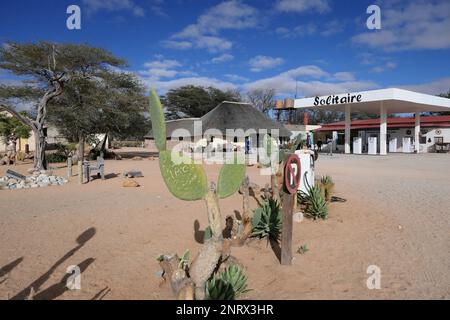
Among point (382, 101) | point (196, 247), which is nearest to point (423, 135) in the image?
point (382, 101)

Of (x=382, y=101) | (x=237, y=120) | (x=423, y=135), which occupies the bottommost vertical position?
(x=423, y=135)

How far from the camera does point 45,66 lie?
18.3 metres

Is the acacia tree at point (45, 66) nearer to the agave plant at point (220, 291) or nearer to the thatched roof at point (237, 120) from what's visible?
the thatched roof at point (237, 120)

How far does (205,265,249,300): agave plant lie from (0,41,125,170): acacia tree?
1448 cm

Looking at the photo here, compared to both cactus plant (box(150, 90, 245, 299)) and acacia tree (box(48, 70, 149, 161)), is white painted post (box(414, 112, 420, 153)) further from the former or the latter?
cactus plant (box(150, 90, 245, 299))

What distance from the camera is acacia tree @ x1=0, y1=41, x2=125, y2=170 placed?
15820 mm

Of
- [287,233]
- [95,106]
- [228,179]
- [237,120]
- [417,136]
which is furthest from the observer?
[417,136]

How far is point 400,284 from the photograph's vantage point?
3404 mm

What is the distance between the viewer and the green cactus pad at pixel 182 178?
316 centimetres

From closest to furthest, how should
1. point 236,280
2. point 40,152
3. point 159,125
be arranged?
point 159,125 → point 236,280 → point 40,152

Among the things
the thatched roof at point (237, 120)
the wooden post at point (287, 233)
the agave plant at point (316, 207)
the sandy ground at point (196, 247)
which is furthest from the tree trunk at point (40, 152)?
the wooden post at point (287, 233)

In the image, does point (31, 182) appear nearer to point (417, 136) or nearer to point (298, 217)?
point (298, 217)

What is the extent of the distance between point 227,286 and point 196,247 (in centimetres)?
175
